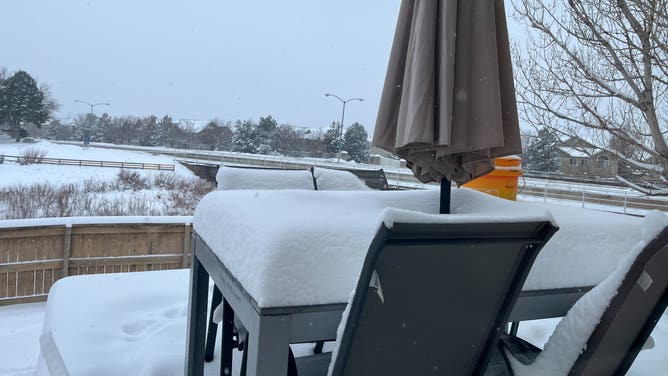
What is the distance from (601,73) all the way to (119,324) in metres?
4.65

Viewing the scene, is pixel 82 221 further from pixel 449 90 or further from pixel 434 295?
pixel 434 295

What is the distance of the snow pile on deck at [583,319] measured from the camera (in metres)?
1.06

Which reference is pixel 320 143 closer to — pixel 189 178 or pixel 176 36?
pixel 189 178

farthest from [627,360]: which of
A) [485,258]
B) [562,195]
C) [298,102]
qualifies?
[298,102]

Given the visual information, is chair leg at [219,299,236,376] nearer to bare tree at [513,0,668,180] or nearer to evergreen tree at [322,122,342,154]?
bare tree at [513,0,668,180]

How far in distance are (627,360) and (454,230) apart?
944 mm

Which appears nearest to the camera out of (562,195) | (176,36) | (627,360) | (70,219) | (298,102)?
(627,360)

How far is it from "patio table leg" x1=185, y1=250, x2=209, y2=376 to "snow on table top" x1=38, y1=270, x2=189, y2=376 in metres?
0.33

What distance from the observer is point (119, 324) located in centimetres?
261

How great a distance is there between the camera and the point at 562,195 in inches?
436

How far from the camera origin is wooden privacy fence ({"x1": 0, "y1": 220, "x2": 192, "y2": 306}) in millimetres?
5617

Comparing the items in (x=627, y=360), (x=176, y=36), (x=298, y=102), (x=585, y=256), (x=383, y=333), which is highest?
(x=176, y=36)

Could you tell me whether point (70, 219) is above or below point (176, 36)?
below

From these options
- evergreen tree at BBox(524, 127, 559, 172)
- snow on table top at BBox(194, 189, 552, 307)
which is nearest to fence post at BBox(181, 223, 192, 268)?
evergreen tree at BBox(524, 127, 559, 172)
